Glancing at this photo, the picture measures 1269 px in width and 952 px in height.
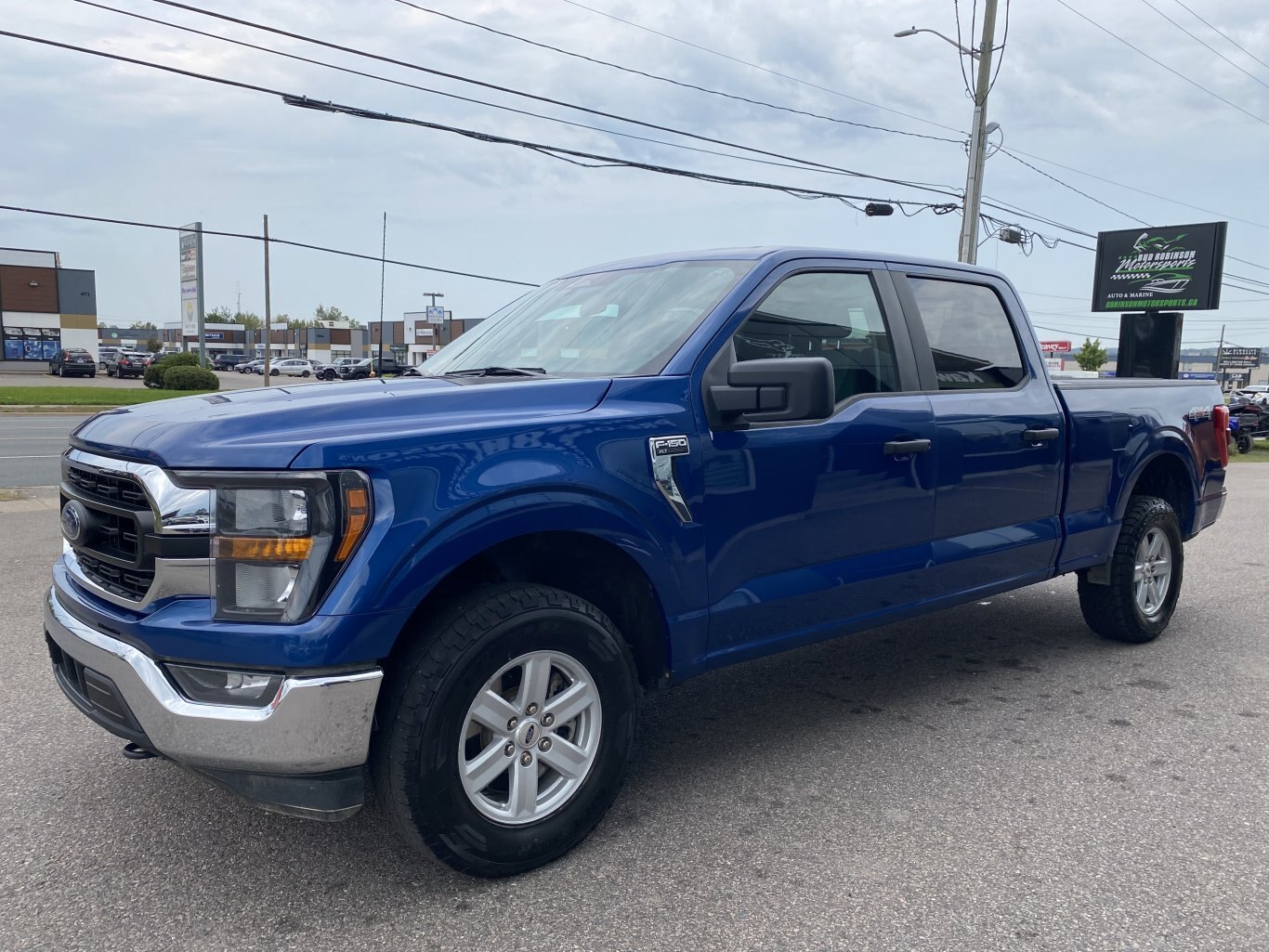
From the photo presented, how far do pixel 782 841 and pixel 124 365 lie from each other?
55.5 metres

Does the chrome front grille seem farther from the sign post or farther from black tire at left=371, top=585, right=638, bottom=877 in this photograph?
the sign post

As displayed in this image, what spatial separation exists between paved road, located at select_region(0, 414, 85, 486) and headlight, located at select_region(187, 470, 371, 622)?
6712mm

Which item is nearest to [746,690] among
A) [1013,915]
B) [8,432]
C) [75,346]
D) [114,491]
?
[1013,915]

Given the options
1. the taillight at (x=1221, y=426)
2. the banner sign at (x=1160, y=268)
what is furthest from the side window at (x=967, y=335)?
the banner sign at (x=1160, y=268)

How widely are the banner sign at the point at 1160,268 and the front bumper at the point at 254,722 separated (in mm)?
32644

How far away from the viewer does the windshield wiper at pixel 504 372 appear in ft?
11.6

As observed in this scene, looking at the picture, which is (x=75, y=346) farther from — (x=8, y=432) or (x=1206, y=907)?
(x=1206, y=907)

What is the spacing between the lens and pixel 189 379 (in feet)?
118

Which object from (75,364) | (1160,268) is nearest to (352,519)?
(1160,268)

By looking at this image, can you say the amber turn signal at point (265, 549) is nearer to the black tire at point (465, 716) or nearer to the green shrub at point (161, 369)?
the black tire at point (465, 716)

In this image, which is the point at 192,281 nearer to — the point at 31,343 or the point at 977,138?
the point at 31,343

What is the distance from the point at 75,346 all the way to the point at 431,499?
69996mm

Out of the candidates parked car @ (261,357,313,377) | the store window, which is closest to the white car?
parked car @ (261,357,313,377)

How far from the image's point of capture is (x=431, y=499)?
8.64 ft
